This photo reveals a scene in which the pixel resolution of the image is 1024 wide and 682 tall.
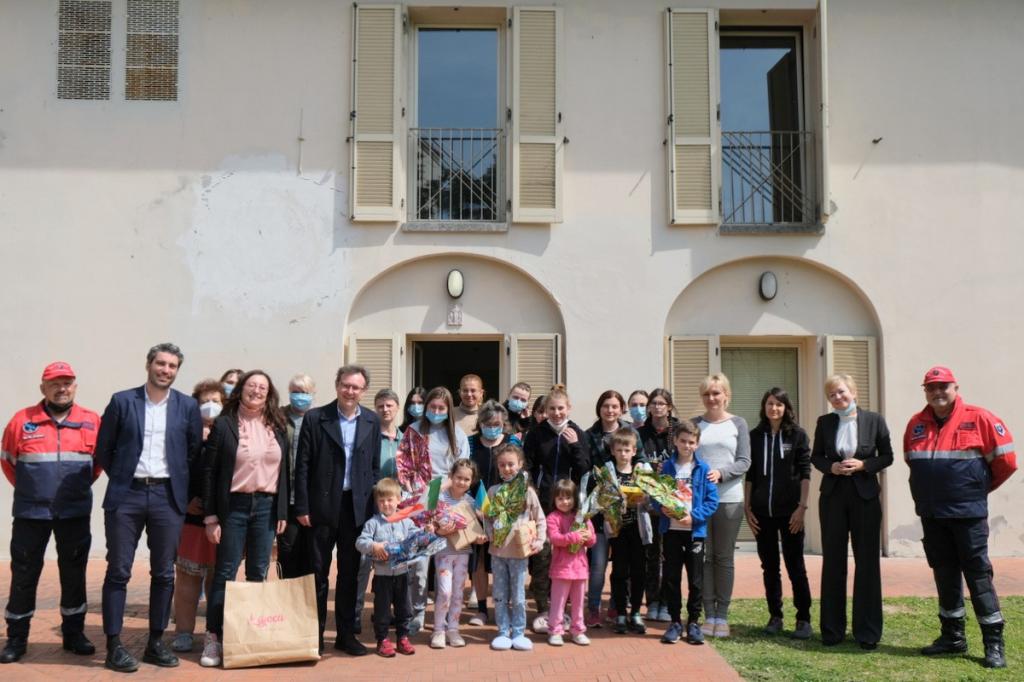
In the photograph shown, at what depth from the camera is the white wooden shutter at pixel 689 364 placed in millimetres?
10500

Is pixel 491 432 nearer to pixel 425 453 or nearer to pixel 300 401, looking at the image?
pixel 425 453

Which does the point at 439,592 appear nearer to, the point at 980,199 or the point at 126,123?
the point at 126,123

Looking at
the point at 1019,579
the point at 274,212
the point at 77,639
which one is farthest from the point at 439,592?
the point at 1019,579

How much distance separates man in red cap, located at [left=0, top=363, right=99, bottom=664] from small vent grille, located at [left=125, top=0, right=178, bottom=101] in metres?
5.27

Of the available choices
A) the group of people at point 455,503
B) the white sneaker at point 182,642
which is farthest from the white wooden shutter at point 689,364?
the white sneaker at point 182,642

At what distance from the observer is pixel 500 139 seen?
10.8 meters

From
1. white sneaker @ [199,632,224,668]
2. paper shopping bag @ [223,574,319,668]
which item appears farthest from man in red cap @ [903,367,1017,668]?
white sneaker @ [199,632,224,668]

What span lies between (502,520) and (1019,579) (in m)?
5.68

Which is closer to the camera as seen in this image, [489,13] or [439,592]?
[439,592]

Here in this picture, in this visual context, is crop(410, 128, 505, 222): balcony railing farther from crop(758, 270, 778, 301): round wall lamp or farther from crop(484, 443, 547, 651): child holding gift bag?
crop(484, 443, 547, 651): child holding gift bag

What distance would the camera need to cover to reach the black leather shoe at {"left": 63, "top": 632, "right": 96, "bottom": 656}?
6.17 m

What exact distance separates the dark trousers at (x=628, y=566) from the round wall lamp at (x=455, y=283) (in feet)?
13.8

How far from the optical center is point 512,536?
21.2ft

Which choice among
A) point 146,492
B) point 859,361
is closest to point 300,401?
point 146,492
